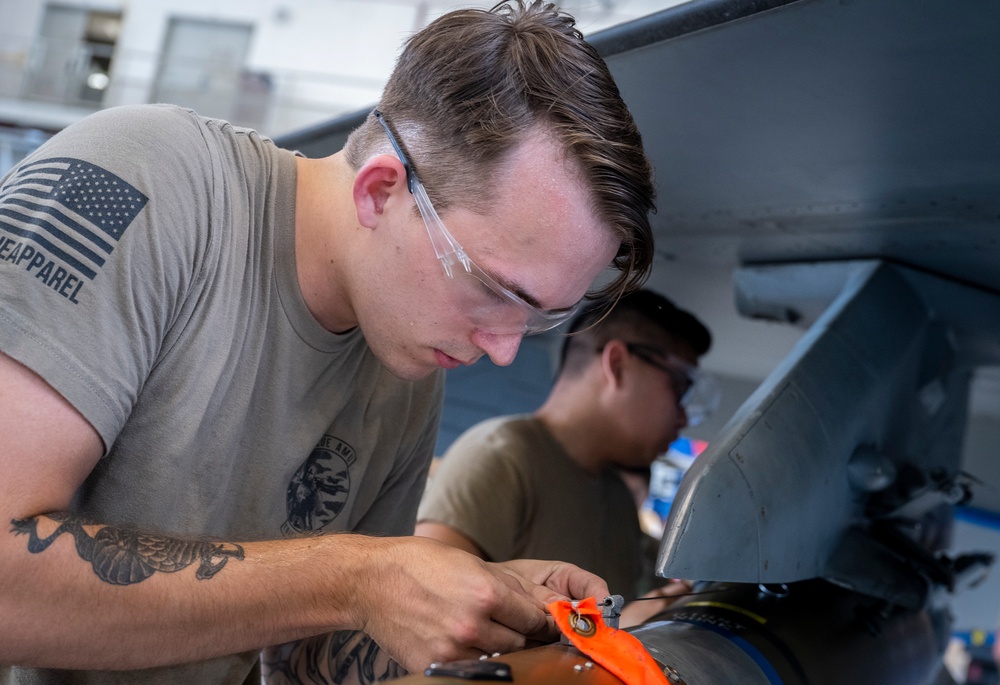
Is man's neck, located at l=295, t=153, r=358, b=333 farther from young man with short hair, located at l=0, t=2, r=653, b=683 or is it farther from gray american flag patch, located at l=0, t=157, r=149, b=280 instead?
gray american flag patch, located at l=0, t=157, r=149, b=280

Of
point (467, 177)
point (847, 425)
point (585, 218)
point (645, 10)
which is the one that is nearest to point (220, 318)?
point (467, 177)

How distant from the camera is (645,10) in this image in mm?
1569

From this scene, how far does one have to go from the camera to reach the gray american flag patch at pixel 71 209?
1.15 m

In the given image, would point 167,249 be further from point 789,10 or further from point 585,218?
point 789,10

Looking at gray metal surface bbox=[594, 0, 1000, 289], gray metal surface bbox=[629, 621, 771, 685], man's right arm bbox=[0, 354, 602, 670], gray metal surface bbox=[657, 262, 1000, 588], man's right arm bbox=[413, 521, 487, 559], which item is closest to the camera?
man's right arm bbox=[0, 354, 602, 670]

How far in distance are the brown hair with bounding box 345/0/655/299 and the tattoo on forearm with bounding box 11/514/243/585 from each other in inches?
24.5

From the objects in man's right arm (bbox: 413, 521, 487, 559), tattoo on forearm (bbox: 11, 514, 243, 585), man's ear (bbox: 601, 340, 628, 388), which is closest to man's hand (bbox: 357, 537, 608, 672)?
tattoo on forearm (bbox: 11, 514, 243, 585)

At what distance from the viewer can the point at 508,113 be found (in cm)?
137

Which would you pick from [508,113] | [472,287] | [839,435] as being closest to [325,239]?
[472,287]

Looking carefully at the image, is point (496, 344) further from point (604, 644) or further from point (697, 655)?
point (697, 655)

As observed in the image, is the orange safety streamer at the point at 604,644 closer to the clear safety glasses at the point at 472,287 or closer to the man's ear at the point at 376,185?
the clear safety glasses at the point at 472,287

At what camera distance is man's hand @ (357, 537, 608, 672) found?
118 cm

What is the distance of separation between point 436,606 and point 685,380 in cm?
223

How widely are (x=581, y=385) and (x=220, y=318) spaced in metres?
1.98
